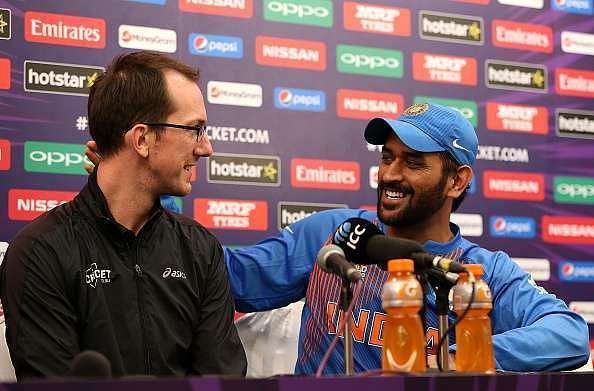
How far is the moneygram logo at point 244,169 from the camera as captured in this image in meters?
3.48

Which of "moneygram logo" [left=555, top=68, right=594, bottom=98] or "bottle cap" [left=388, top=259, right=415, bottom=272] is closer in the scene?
"bottle cap" [left=388, top=259, right=415, bottom=272]

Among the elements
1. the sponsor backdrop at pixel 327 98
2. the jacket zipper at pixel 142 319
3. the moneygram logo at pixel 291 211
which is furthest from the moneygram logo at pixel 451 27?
the jacket zipper at pixel 142 319

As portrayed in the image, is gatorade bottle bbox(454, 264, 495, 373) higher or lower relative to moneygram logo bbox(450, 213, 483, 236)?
lower

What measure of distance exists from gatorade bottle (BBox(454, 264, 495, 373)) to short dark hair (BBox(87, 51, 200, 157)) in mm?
929

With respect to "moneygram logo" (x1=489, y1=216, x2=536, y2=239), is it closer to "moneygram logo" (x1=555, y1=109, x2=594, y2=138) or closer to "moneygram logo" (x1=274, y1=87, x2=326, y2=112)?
"moneygram logo" (x1=555, y1=109, x2=594, y2=138)

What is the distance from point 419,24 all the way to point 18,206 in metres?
1.87

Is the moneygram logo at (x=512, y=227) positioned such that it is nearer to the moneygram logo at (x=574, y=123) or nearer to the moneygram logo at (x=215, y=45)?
the moneygram logo at (x=574, y=123)

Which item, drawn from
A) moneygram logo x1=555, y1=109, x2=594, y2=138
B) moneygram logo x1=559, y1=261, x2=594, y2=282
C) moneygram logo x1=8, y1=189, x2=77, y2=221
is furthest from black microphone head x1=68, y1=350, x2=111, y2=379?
moneygram logo x1=555, y1=109, x2=594, y2=138

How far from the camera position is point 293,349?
275cm

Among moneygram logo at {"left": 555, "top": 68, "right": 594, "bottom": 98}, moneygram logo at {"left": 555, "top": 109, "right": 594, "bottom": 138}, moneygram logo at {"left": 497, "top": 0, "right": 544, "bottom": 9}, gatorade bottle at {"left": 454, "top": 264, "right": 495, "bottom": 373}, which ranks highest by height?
moneygram logo at {"left": 497, "top": 0, "right": 544, "bottom": 9}

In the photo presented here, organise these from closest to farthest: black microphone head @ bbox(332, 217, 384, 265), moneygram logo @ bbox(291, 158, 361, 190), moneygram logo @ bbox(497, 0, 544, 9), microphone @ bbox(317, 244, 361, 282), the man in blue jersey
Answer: microphone @ bbox(317, 244, 361, 282) < black microphone head @ bbox(332, 217, 384, 265) < the man in blue jersey < moneygram logo @ bbox(291, 158, 361, 190) < moneygram logo @ bbox(497, 0, 544, 9)

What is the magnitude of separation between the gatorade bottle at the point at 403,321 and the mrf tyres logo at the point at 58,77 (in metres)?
1.98

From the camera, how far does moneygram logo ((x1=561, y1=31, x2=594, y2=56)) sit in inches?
168

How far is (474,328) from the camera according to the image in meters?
1.72
